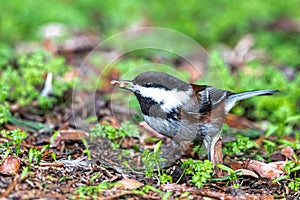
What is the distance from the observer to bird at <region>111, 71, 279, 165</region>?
478cm

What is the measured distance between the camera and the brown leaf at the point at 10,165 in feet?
14.2

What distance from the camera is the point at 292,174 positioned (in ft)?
15.9

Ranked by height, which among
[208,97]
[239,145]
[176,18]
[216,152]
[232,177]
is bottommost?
[232,177]

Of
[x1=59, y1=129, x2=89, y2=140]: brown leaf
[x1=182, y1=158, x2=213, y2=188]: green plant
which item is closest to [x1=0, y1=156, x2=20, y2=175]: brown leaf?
[x1=59, y1=129, x2=89, y2=140]: brown leaf

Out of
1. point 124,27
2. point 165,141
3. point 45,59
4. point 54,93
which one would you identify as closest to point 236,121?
point 165,141

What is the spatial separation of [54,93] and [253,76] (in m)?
2.93

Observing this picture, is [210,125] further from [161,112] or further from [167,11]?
[167,11]

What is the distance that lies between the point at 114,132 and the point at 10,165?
1144mm

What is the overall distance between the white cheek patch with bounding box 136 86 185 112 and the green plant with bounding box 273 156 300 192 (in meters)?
1.18

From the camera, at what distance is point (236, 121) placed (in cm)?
609

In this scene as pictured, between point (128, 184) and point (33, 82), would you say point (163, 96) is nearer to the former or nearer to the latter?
point (128, 184)

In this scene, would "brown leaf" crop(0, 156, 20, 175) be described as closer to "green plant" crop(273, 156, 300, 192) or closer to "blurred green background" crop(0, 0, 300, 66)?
"green plant" crop(273, 156, 300, 192)

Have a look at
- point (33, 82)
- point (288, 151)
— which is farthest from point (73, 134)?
point (288, 151)

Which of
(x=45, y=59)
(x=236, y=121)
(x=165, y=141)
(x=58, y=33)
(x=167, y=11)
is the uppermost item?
(x=167, y=11)
